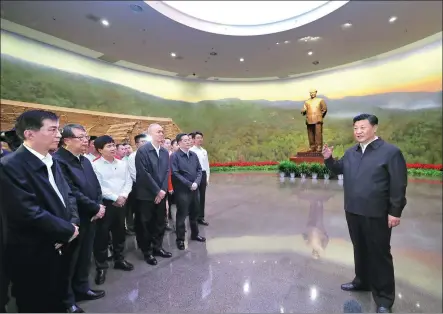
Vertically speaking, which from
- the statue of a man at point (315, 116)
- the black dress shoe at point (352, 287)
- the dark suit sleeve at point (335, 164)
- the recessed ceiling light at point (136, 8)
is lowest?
the black dress shoe at point (352, 287)

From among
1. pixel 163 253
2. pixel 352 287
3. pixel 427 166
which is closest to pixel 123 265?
pixel 163 253

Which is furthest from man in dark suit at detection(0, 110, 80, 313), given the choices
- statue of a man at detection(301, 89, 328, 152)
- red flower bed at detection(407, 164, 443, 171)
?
red flower bed at detection(407, 164, 443, 171)

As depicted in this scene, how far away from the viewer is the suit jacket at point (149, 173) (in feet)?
8.79

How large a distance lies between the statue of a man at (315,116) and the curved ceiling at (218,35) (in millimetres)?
903

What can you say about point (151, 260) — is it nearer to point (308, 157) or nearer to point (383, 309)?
point (383, 309)

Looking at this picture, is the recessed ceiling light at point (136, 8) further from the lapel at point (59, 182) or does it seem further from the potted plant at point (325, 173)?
the potted plant at point (325, 173)

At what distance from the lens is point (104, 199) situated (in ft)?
7.64

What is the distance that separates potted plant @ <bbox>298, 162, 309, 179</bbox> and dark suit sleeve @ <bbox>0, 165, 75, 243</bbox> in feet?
24.0

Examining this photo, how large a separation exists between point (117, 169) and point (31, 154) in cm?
107

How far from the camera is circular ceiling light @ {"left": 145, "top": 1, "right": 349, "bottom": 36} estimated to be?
22.0 feet

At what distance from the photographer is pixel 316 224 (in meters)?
3.93

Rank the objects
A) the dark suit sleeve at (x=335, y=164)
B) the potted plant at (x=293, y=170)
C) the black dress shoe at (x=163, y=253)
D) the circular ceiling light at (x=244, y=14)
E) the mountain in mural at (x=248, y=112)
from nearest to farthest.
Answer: the dark suit sleeve at (x=335, y=164), the black dress shoe at (x=163, y=253), the mountain in mural at (x=248, y=112), the circular ceiling light at (x=244, y=14), the potted plant at (x=293, y=170)

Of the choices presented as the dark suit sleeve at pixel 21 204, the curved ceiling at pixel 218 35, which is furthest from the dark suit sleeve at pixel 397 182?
the curved ceiling at pixel 218 35

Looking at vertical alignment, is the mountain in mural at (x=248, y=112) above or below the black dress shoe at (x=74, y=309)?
above
